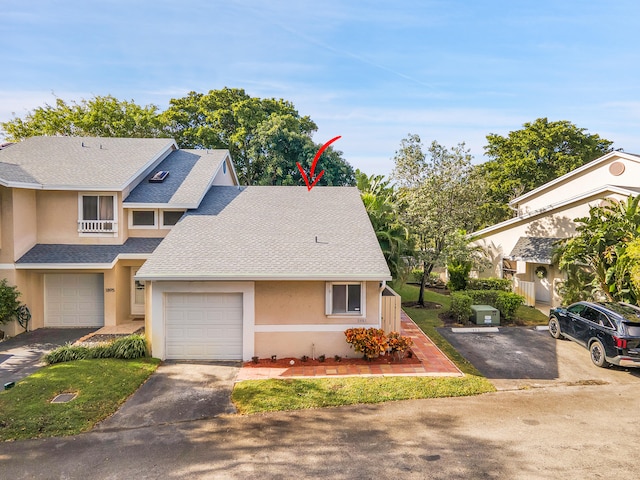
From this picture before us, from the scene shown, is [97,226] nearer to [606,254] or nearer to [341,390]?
[341,390]

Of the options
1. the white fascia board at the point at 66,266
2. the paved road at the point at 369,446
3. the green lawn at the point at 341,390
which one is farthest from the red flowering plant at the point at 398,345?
the white fascia board at the point at 66,266

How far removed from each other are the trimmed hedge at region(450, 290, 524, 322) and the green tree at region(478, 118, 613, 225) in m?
22.3

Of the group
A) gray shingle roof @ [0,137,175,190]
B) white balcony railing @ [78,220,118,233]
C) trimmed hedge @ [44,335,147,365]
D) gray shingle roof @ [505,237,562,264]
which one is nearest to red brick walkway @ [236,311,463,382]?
trimmed hedge @ [44,335,147,365]

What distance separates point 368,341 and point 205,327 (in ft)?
17.5

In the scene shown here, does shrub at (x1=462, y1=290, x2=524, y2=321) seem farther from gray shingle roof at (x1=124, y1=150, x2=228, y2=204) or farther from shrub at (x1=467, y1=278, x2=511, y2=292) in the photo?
gray shingle roof at (x1=124, y1=150, x2=228, y2=204)

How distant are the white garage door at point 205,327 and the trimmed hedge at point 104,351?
90cm

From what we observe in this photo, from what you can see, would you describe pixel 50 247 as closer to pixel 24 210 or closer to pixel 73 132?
pixel 24 210

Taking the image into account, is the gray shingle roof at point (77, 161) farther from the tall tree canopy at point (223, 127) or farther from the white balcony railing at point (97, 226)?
the tall tree canopy at point (223, 127)

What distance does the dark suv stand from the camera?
36.5 feet

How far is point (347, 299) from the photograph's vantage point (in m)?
12.3

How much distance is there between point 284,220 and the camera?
1506cm

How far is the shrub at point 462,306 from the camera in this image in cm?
1700

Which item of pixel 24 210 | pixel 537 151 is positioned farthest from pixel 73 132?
pixel 537 151

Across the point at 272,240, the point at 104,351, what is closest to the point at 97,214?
the point at 104,351
